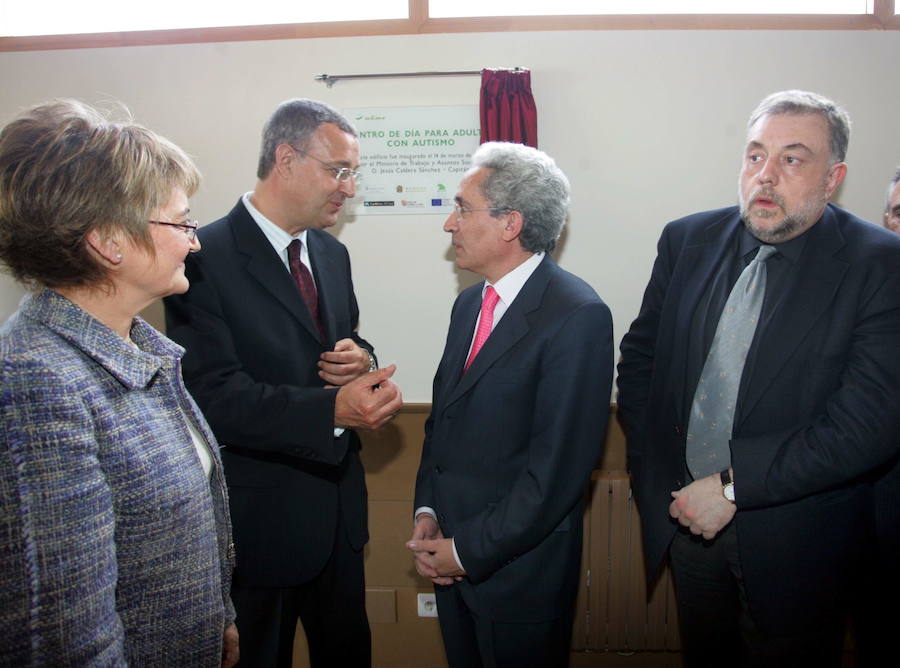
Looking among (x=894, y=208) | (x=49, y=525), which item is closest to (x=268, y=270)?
(x=49, y=525)

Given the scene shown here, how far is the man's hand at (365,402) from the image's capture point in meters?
1.71

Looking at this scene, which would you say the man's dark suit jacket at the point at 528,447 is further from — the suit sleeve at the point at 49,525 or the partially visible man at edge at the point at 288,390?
the suit sleeve at the point at 49,525

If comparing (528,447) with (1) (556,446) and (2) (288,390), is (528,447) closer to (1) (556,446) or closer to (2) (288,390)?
(1) (556,446)

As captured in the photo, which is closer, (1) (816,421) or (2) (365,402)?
(1) (816,421)

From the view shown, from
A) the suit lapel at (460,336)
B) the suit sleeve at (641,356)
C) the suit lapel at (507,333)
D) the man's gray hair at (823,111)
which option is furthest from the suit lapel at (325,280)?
the man's gray hair at (823,111)

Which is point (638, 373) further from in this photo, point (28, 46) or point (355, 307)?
point (28, 46)

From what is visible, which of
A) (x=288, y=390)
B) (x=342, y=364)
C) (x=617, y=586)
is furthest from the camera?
(x=617, y=586)

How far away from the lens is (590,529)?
8.64 feet

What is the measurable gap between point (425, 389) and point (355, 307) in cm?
60

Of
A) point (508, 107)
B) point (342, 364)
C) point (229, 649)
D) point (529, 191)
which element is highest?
point (508, 107)

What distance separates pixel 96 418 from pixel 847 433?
165 cm

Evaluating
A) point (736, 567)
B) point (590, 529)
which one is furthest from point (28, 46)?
point (736, 567)

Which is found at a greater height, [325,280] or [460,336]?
[325,280]

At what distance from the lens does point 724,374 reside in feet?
5.61
